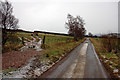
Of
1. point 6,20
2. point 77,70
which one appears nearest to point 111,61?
point 77,70

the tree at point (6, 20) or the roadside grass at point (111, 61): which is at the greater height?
the tree at point (6, 20)

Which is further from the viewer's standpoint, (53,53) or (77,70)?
(53,53)

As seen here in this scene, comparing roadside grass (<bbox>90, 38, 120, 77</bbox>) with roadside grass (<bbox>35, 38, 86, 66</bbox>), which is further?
roadside grass (<bbox>35, 38, 86, 66</bbox>)

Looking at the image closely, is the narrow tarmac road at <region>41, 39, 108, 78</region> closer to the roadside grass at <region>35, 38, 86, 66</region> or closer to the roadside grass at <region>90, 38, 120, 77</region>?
the roadside grass at <region>90, 38, 120, 77</region>

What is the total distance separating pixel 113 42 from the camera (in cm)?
1277

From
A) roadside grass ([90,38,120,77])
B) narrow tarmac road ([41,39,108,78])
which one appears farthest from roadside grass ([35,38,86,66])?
roadside grass ([90,38,120,77])

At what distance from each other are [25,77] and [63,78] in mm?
2208

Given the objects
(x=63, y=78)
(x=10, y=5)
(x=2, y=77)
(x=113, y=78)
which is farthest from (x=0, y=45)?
(x=113, y=78)

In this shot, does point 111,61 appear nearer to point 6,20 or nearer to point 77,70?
point 77,70

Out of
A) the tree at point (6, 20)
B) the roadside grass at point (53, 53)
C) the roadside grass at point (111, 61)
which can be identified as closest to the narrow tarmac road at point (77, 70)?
the roadside grass at point (111, 61)

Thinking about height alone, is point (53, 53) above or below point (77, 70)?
above

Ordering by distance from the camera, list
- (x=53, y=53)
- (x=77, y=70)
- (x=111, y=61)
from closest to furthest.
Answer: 1. (x=77, y=70)
2. (x=111, y=61)
3. (x=53, y=53)

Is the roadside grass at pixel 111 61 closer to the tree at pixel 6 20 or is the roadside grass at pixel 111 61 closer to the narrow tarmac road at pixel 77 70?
the narrow tarmac road at pixel 77 70

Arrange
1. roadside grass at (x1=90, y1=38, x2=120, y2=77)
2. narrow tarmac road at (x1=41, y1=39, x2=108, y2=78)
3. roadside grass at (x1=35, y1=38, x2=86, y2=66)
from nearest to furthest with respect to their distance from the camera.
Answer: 1. narrow tarmac road at (x1=41, y1=39, x2=108, y2=78)
2. roadside grass at (x1=90, y1=38, x2=120, y2=77)
3. roadside grass at (x1=35, y1=38, x2=86, y2=66)
